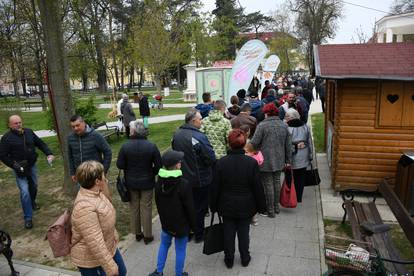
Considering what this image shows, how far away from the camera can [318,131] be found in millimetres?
13820

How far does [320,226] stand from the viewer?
561 centimetres

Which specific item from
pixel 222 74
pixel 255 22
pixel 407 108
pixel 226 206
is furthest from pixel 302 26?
pixel 226 206

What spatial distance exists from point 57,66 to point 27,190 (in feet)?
7.84

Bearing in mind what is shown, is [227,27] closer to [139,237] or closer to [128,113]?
[128,113]

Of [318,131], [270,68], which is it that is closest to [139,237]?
[318,131]

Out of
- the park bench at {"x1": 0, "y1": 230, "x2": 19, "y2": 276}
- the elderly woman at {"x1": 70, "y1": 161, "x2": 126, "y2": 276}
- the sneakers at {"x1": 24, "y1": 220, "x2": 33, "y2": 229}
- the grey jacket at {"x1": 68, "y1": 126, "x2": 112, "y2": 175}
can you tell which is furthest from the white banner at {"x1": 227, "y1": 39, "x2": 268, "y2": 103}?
the elderly woman at {"x1": 70, "y1": 161, "x2": 126, "y2": 276}

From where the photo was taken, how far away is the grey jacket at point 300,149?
6172mm

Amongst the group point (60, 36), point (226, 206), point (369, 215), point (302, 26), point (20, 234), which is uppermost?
point (302, 26)

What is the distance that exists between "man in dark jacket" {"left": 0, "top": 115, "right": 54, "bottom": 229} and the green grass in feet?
25.5

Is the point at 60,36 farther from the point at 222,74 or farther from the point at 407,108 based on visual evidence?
the point at 222,74

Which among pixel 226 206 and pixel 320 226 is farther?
pixel 320 226

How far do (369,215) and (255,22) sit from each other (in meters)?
63.6

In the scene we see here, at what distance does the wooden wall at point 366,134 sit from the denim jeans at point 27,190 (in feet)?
17.4

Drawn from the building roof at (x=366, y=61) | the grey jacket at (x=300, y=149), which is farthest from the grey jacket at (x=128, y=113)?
the grey jacket at (x=300, y=149)
